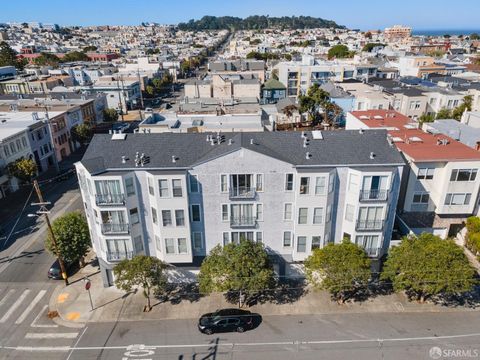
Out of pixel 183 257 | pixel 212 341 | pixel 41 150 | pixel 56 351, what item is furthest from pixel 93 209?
pixel 41 150

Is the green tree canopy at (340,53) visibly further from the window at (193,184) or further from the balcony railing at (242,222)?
the window at (193,184)

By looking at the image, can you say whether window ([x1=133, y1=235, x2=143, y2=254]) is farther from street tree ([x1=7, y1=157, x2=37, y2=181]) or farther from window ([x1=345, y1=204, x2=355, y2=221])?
street tree ([x1=7, y1=157, x2=37, y2=181])

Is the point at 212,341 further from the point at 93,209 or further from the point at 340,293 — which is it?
the point at 93,209

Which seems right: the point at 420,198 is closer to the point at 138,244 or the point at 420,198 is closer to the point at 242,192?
the point at 242,192

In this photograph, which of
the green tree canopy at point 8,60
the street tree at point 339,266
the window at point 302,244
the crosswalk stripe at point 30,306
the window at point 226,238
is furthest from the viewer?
the green tree canopy at point 8,60

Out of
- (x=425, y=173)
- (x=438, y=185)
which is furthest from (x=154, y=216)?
(x=438, y=185)

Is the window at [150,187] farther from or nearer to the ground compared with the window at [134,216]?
farther from the ground

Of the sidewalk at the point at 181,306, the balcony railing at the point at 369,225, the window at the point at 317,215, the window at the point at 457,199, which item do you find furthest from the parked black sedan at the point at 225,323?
the window at the point at 457,199
